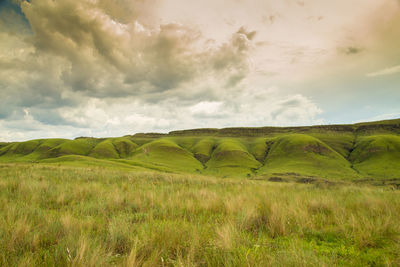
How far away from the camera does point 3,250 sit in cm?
272

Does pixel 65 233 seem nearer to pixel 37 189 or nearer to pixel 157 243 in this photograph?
pixel 157 243

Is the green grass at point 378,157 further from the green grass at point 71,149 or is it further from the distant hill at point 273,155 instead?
the green grass at point 71,149

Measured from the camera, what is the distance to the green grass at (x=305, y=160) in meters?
76.5

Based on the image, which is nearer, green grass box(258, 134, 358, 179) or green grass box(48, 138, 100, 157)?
green grass box(258, 134, 358, 179)

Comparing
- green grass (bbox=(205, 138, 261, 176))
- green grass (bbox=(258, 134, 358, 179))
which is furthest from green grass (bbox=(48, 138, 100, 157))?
green grass (bbox=(258, 134, 358, 179))

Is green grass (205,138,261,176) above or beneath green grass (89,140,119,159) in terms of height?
beneath

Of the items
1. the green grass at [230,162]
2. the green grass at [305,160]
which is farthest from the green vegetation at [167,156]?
the green grass at [305,160]

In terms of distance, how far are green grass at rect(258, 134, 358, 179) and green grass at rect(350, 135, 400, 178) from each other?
5.88 metres

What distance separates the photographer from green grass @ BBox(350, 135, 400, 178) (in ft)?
240

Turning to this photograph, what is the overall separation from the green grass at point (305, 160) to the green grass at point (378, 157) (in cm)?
588

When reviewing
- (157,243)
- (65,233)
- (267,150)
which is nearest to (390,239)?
(157,243)

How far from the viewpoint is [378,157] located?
8706cm

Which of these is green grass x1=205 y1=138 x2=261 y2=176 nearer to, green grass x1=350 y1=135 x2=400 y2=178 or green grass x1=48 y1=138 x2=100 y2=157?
green grass x1=350 y1=135 x2=400 y2=178

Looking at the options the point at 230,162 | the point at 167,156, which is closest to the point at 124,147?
the point at 167,156
